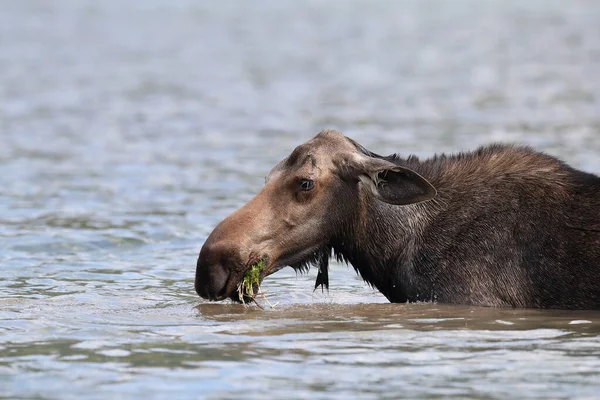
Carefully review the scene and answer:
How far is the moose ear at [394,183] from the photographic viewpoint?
11062 millimetres

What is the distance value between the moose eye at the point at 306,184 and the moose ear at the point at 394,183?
43 centimetres

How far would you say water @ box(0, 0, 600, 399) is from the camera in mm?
9086

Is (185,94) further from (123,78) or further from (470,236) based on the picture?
(470,236)

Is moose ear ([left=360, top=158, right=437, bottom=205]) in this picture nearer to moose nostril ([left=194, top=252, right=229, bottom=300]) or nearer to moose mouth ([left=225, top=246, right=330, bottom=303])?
moose mouth ([left=225, top=246, right=330, bottom=303])

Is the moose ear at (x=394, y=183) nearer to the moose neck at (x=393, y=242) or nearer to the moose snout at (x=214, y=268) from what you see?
the moose neck at (x=393, y=242)

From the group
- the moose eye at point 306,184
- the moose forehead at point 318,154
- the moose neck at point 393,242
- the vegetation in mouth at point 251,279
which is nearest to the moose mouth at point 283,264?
the vegetation in mouth at point 251,279

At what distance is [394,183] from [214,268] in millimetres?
1688

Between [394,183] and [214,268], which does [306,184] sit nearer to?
[394,183]

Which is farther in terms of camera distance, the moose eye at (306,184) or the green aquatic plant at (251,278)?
the moose eye at (306,184)

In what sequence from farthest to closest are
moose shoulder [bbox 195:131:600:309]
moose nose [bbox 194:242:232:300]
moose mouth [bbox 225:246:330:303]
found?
moose shoulder [bbox 195:131:600:309] < moose mouth [bbox 225:246:330:303] < moose nose [bbox 194:242:232:300]

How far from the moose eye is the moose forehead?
0.11 m

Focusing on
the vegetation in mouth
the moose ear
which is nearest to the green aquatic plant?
the vegetation in mouth

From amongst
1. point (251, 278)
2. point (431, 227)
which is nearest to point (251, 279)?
point (251, 278)

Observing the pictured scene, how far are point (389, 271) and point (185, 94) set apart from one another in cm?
2016
